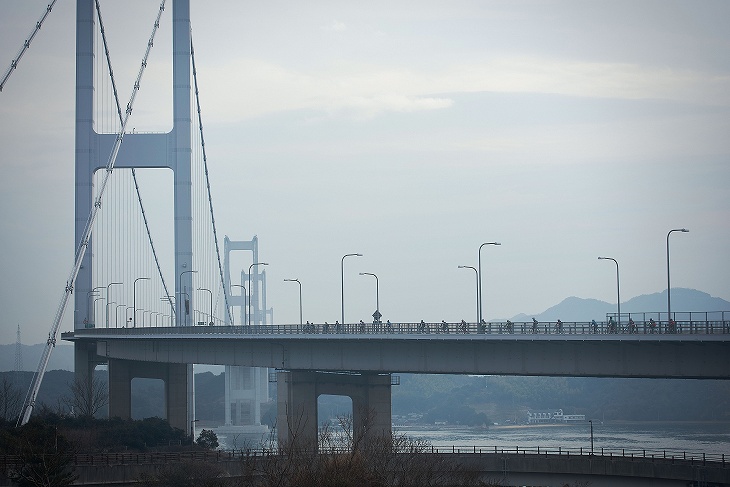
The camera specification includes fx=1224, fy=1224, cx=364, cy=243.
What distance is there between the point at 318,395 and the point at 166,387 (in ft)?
82.1

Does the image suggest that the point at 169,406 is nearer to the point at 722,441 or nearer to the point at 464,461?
the point at 464,461

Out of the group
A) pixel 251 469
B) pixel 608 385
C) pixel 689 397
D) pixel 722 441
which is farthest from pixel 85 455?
pixel 608 385

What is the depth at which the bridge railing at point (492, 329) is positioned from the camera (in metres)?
51.6

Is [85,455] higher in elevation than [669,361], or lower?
lower

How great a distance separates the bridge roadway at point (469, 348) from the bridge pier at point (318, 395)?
179 cm

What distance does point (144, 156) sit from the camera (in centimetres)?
8819

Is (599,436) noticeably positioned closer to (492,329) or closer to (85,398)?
(85,398)

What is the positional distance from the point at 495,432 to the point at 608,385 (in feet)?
161

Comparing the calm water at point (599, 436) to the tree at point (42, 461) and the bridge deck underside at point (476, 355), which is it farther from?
the tree at point (42, 461)

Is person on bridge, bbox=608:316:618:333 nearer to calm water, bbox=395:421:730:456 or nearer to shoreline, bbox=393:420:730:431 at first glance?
calm water, bbox=395:421:730:456

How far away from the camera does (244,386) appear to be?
165625 millimetres

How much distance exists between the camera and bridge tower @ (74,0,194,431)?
281ft

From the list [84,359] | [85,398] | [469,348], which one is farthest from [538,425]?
[469,348]

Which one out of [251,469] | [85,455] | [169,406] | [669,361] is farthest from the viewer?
[169,406]
